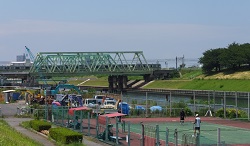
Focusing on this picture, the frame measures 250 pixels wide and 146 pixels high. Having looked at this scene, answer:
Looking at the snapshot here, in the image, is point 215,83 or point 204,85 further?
point 204,85

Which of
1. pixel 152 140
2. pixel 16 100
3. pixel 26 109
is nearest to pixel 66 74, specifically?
pixel 16 100

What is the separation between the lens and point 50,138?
1276 inches

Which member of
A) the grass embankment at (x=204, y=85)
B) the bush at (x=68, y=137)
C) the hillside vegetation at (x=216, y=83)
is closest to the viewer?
the bush at (x=68, y=137)

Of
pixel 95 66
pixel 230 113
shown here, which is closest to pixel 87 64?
pixel 95 66

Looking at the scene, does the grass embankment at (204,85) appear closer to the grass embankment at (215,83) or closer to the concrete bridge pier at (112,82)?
the grass embankment at (215,83)

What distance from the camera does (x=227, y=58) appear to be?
132m

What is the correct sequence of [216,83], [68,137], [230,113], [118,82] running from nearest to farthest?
[68,137]
[230,113]
[216,83]
[118,82]

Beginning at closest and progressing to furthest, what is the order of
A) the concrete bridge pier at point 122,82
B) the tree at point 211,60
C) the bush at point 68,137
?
the bush at point 68,137
the tree at point 211,60
the concrete bridge pier at point 122,82

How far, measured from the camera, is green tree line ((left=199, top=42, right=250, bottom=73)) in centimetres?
12988

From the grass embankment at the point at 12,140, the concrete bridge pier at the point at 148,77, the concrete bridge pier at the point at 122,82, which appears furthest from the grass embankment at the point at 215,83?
the grass embankment at the point at 12,140

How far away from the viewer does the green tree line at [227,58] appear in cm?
12988

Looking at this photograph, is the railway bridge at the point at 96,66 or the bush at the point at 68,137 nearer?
the bush at the point at 68,137

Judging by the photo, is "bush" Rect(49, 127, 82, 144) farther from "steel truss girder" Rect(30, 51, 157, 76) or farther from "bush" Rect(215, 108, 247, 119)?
"steel truss girder" Rect(30, 51, 157, 76)

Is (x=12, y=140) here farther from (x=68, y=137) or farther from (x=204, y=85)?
(x=204, y=85)
